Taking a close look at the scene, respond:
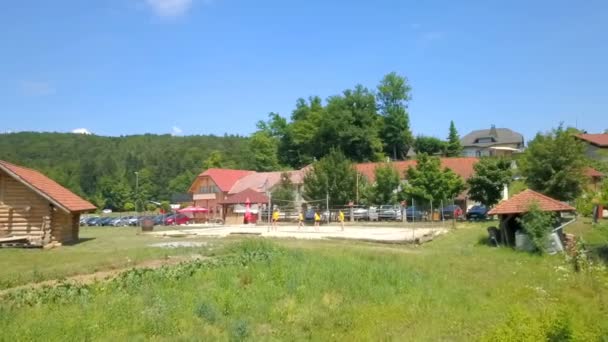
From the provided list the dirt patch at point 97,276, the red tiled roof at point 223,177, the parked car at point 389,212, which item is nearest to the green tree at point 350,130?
the red tiled roof at point 223,177

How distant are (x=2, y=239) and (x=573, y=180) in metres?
39.6

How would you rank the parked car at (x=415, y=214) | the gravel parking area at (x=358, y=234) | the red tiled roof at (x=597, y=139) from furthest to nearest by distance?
the red tiled roof at (x=597, y=139)
the parked car at (x=415, y=214)
the gravel parking area at (x=358, y=234)

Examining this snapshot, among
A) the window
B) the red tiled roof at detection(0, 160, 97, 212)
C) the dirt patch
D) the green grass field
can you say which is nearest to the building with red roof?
the window

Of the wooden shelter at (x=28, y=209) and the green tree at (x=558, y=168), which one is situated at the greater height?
the green tree at (x=558, y=168)

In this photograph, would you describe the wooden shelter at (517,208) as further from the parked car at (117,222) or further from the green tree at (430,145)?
the green tree at (430,145)

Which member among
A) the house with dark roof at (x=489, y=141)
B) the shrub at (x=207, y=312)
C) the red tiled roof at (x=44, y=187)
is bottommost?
the shrub at (x=207, y=312)

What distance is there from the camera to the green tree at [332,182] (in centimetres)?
5697

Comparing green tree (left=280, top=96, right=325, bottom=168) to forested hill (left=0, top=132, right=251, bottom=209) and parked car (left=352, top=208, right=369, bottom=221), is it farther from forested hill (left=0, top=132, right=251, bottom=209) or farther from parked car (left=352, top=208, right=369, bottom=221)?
parked car (left=352, top=208, right=369, bottom=221)

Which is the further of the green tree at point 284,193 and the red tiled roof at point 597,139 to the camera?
the red tiled roof at point 597,139

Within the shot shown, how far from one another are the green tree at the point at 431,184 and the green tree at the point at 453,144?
50.1m

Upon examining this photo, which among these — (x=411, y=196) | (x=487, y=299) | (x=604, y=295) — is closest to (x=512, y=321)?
(x=487, y=299)

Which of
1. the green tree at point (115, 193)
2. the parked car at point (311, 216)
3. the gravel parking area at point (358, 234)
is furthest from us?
the green tree at point (115, 193)

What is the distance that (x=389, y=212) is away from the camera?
5319 cm

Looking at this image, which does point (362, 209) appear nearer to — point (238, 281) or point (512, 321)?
point (238, 281)
